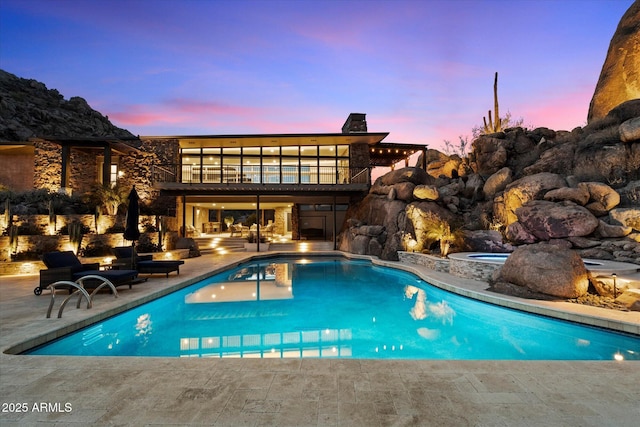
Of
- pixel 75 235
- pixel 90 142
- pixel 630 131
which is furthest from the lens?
pixel 90 142

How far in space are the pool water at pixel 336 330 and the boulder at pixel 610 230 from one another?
5914mm

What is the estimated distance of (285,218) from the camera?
24.6 m

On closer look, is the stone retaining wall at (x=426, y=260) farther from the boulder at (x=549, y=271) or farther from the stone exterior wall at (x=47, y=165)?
the stone exterior wall at (x=47, y=165)

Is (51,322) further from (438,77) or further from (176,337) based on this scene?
(438,77)

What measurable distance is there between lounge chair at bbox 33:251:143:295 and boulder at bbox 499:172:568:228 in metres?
13.4

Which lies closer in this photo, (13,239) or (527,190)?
(13,239)

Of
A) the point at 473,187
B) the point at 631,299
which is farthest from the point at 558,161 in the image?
the point at 631,299

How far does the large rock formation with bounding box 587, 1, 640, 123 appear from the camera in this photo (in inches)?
611

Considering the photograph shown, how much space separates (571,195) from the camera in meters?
10.6

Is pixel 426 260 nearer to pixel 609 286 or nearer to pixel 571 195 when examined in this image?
pixel 571 195

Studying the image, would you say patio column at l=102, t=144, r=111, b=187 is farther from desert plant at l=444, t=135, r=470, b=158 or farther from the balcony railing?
desert plant at l=444, t=135, r=470, b=158

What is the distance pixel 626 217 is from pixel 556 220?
5.95 feet

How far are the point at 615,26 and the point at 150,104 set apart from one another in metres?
34.9

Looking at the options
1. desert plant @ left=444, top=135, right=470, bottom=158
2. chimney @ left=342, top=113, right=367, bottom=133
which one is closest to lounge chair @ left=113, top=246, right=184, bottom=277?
chimney @ left=342, top=113, right=367, bottom=133
